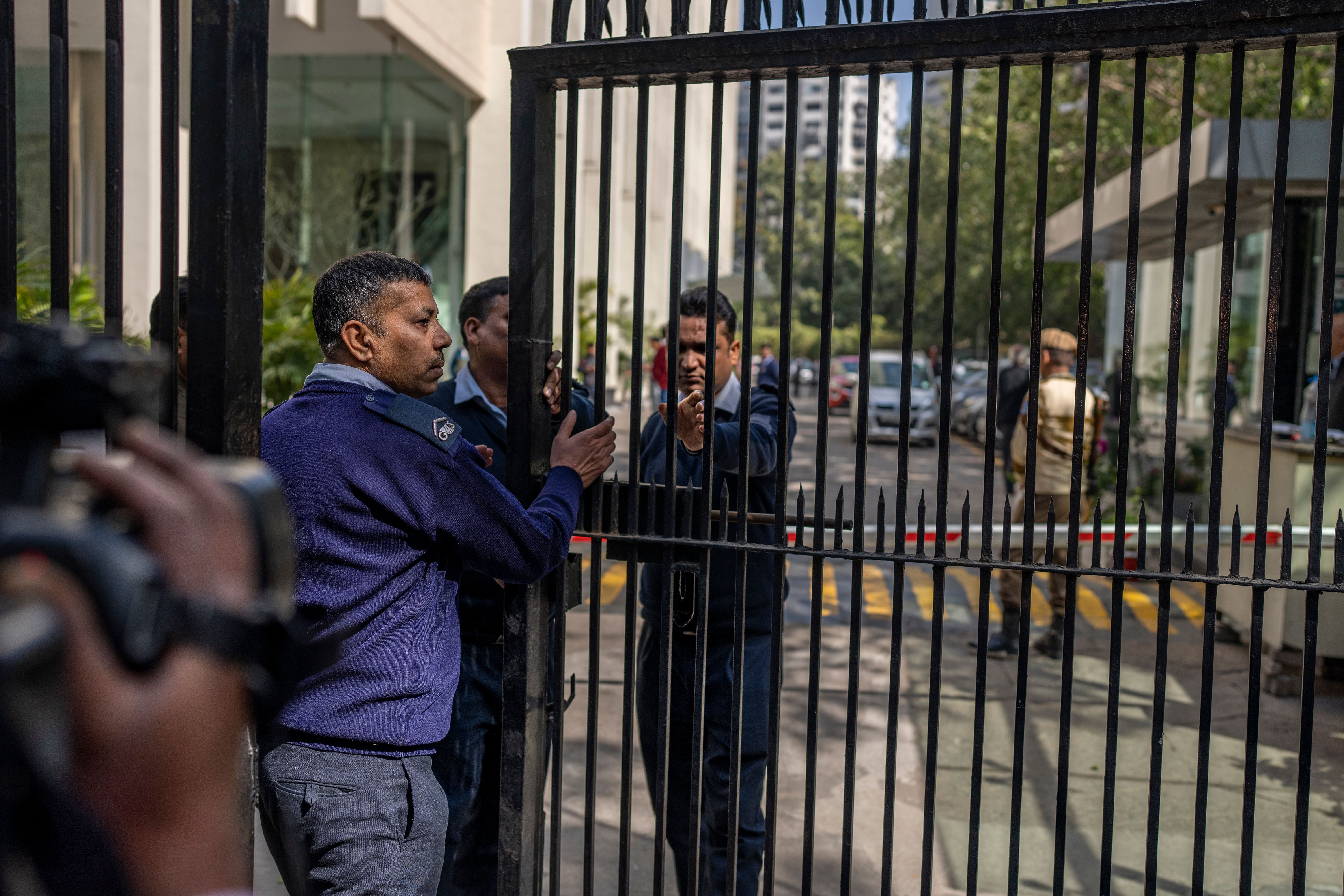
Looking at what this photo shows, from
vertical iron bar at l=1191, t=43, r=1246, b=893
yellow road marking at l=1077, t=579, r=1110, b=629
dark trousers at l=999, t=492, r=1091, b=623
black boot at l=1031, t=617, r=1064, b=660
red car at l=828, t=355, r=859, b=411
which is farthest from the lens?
red car at l=828, t=355, r=859, b=411

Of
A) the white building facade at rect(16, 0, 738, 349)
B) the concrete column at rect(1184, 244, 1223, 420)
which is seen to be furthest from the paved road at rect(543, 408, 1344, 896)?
the white building facade at rect(16, 0, 738, 349)

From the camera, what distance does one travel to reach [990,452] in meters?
2.59

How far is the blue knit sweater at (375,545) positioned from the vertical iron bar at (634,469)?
0.44 metres

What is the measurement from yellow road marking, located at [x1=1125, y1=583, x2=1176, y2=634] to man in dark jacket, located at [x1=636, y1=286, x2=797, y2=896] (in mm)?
5581

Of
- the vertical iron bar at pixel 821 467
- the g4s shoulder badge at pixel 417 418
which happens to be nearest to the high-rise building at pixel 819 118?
the vertical iron bar at pixel 821 467

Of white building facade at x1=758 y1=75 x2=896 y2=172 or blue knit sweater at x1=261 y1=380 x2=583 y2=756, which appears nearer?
blue knit sweater at x1=261 y1=380 x2=583 y2=756

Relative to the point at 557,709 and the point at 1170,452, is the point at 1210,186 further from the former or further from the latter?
the point at 557,709

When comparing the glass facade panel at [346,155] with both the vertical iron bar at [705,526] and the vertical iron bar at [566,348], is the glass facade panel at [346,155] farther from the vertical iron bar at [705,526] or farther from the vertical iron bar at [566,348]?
the vertical iron bar at [705,526]

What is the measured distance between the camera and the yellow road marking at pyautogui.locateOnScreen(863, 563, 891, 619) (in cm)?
898

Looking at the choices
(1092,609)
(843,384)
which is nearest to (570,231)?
(1092,609)

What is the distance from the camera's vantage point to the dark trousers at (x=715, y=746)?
353 cm

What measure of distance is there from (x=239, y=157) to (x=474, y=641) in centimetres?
158

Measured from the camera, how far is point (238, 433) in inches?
92.9

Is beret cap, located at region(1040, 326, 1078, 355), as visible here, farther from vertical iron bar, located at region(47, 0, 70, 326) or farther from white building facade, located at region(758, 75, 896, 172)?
white building facade, located at region(758, 75, 896, 172)
